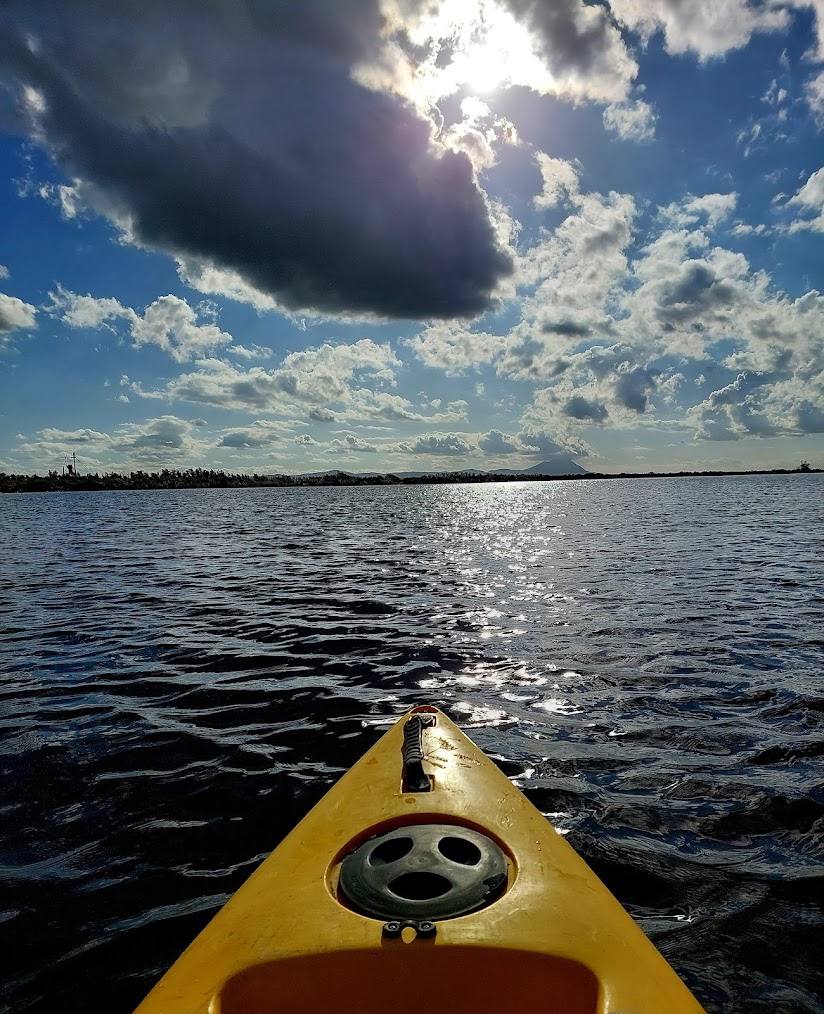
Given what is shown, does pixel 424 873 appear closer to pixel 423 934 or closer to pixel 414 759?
pixel 423 934

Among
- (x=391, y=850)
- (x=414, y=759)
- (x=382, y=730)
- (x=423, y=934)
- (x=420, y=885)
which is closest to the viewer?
(x=423, y=934)

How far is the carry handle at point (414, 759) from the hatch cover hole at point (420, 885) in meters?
0.97

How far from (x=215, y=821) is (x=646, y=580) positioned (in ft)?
46.3

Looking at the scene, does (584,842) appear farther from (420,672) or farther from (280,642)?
(280,642)

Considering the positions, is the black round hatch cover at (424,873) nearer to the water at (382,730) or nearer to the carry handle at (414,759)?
the carry handle at (414,759)

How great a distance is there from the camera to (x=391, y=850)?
141 inches

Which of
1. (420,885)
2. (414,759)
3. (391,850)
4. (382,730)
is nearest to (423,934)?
(420,885)

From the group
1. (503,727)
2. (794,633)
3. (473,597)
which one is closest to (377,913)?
(503,727)

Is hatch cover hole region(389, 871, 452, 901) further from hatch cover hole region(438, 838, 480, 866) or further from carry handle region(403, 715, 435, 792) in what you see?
carry handle region(403, 715, 435, 792)

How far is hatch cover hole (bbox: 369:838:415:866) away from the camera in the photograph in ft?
11.4

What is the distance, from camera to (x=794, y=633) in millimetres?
10641

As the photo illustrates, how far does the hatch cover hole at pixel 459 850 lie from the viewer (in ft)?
11.4

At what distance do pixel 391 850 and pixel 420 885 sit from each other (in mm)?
412

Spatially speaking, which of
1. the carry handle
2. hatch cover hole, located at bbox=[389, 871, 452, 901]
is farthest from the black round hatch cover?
the carry handle
